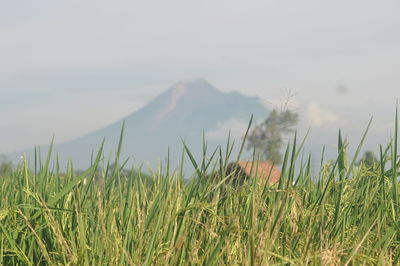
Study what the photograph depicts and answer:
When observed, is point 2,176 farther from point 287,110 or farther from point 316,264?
point 316,264

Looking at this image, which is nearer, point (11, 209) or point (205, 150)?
point (11, 209)

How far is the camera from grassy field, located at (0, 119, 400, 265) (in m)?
3.29

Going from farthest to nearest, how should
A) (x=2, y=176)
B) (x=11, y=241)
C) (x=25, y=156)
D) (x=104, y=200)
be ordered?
(x=2, y=176) → (x=25, y=156) → (x=104, y=200) → (x=11, y=241)

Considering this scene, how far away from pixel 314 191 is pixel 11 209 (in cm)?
187

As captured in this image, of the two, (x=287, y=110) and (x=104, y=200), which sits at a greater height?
(x=287, y=110)

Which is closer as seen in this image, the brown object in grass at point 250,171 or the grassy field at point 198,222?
the grassy field at point 198,222

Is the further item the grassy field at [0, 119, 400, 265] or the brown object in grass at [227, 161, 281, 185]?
the brown object in grass at [227, 161, 281, 185]

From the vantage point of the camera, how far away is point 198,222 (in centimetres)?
326

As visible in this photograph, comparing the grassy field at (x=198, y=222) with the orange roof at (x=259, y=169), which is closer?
the grassy field at (x=198, y=222)

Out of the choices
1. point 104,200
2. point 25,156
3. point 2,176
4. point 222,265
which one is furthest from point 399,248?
point 2,176

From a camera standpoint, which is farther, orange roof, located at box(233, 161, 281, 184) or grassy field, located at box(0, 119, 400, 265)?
orange roof, located at box(233, 161, 281, 184)

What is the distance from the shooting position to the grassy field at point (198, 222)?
10.8 ft

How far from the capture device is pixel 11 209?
3.78 metres

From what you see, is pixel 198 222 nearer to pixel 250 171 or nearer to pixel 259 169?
pixel 250 171
